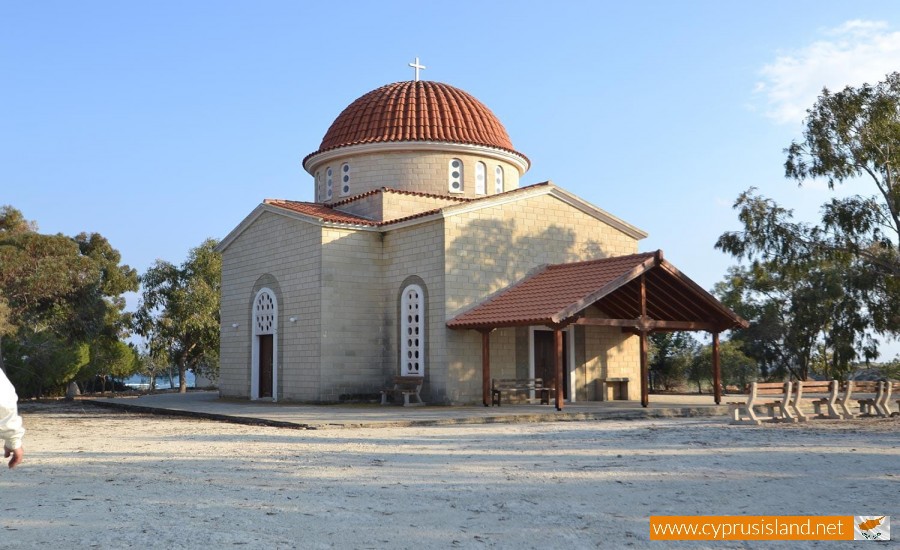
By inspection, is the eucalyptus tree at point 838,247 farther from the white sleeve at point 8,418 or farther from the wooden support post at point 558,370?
the white sleeve at point 8,418

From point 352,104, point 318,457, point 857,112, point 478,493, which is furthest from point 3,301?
point 857,112

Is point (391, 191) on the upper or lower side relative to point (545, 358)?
upper

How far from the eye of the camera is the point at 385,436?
1368cm

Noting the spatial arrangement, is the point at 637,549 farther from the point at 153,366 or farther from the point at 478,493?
the point at 153,366

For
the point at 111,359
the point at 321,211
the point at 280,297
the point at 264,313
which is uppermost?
the point at 321,211

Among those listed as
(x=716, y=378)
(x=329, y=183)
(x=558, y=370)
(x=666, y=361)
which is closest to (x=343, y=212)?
(x=329, y=183)

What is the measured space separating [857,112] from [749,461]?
697 inches

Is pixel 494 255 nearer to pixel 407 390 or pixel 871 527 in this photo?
pixel 407 390

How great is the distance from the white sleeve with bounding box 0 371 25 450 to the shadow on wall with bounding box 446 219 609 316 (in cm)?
1619

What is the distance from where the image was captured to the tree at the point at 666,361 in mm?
35500

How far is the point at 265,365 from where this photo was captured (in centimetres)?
2453

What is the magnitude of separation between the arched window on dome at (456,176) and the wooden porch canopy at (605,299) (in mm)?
4426

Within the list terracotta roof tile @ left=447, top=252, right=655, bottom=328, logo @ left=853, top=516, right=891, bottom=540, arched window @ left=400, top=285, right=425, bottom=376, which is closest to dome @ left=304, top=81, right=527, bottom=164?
arched window @ left=400, top=285, right=425, bottom=376

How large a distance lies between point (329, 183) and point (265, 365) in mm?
6534
